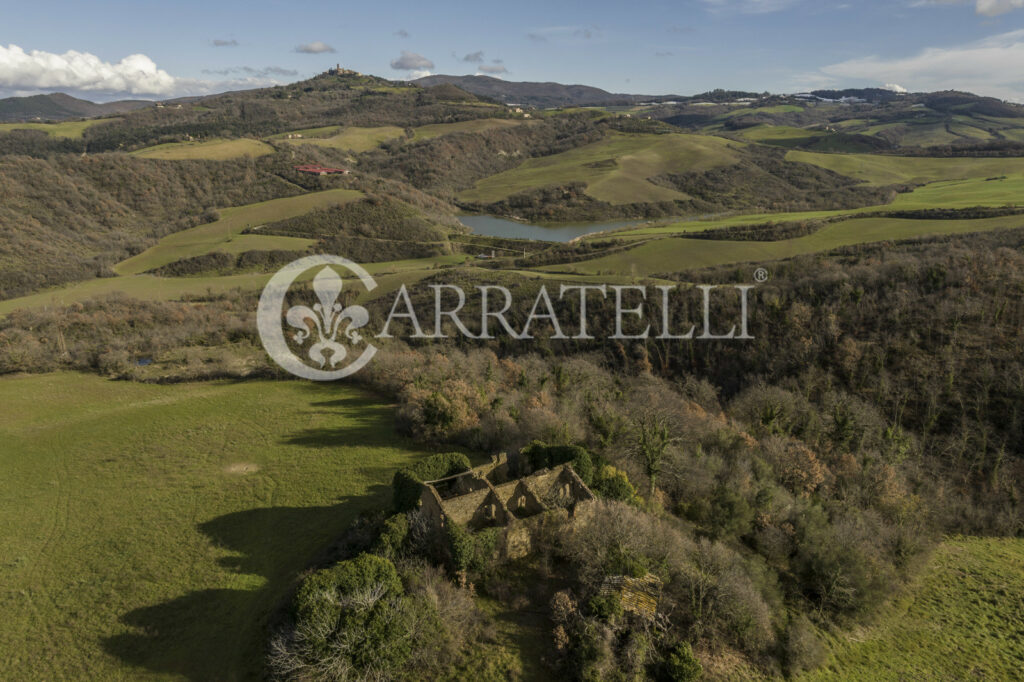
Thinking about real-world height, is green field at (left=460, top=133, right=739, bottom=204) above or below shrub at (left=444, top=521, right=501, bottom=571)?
above

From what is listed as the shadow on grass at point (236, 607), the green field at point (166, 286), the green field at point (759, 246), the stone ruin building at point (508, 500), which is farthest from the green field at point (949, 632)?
the green field at point (166, 286)

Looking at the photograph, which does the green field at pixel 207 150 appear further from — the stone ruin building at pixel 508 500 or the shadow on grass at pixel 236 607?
the stone ruin building at pixel 508 500

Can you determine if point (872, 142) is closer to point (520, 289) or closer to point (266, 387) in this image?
point (520, 289)

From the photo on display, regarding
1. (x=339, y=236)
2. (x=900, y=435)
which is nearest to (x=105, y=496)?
(x=900, y=435)

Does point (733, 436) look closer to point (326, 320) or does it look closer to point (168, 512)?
point (168, 512)

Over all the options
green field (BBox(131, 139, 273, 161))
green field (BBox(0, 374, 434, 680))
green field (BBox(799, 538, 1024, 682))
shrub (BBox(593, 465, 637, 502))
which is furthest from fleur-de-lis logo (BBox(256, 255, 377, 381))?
green field (BBox(131, 139, 273, 161))

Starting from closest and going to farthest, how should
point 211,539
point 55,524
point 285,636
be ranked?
point 285,636 → point 211,539 → point 55,524

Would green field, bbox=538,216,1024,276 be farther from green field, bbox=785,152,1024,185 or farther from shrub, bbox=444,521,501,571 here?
green field, bbox=785,152,1024,185
